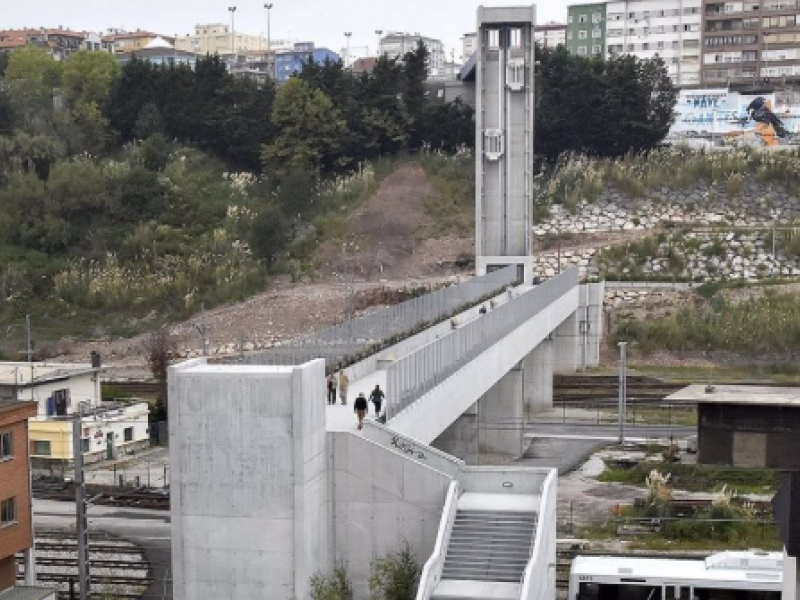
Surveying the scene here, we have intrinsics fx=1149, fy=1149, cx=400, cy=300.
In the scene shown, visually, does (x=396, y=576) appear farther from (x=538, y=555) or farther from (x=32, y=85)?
(x=32, y=85)

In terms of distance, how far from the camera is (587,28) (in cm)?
11694

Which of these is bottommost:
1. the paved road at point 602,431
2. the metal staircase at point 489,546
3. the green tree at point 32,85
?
the paved road at point 602,431

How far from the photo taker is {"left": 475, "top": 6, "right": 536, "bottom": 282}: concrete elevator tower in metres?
54.6

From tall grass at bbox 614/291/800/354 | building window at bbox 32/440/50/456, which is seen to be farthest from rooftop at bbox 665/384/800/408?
building window at bbox 32/440/50/456

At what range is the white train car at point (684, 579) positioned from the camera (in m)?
22.0

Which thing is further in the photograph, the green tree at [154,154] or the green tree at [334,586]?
the green tree at [154,154]

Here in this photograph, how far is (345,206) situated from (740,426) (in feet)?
146

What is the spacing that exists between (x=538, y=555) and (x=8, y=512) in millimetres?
12286

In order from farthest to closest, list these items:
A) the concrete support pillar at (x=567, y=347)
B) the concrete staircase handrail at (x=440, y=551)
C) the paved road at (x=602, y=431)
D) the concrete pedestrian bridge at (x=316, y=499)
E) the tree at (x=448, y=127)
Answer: the tree at (x=448, y=127)
the concrete support pillar at (x=567, y=347)
the paved road at (x=602, y=431)
the concrete pedestrian bridge at (x=316, y=499)
the concrete staircase handrail at (x=440, y=551)

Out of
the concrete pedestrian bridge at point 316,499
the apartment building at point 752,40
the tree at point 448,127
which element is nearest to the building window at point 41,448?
the concrete pedestrian bridge at point 316,499

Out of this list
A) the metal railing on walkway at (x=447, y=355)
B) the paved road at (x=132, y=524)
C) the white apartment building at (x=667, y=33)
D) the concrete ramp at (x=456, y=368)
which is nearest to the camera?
the metal railing on walkway at (x=447, y=355)

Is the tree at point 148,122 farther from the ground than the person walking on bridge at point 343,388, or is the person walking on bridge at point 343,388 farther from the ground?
the tree at point 148,122

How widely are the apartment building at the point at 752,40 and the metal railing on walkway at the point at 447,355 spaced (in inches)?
2837

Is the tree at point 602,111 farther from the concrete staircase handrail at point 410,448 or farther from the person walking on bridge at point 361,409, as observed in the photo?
the concrete staircase handrail at point 410,448
